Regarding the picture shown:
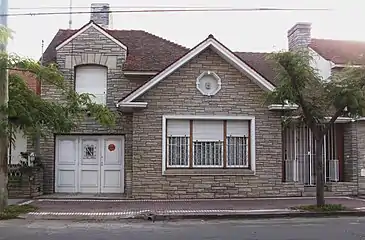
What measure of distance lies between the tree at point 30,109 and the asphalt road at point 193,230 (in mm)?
2462

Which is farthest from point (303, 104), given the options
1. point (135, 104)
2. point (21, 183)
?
point (21, 183)

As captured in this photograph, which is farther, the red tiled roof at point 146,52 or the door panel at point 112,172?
the red tiled roof at point 146,52

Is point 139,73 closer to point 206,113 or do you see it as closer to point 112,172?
point 206,113

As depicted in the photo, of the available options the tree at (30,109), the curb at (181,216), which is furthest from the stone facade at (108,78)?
the curb at (181,216)

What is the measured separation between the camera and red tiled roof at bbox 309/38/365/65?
2201 cm

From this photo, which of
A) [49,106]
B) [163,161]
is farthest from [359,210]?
[49,106]

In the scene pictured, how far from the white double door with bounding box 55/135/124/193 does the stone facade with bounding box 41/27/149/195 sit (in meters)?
0.31

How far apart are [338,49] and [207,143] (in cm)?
877

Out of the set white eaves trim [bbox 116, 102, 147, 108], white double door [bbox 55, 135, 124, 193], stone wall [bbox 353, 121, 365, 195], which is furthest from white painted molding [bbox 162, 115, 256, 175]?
stone wall [bbox 353, 121, 365, 195]

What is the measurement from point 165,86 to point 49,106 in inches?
197

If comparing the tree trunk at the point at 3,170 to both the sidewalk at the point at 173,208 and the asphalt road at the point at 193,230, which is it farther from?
the asphalt road at the point at 193,230

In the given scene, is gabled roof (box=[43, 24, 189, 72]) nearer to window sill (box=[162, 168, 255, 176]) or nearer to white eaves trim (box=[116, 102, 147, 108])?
white eaves trim (box=[116, 102, 147, 108])

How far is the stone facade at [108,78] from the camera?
2019 cm

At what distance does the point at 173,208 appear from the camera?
15664mm
